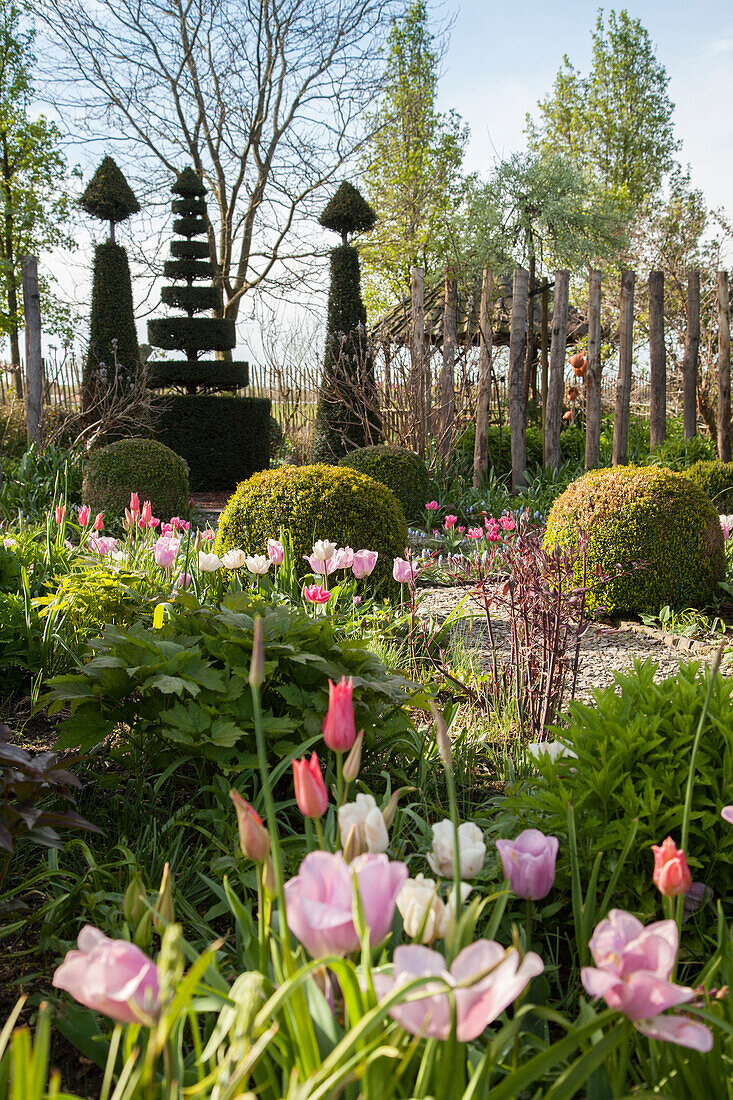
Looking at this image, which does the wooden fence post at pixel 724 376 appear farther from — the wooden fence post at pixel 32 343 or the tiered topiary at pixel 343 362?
the wooden fence post at pixel 32 343

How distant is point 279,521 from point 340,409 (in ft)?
22.7

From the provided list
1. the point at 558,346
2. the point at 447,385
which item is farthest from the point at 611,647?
the point at 447,385

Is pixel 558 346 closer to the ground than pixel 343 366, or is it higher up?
closer to the ground

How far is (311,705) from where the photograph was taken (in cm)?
222

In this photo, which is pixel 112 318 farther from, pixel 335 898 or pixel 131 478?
pixel 335 898

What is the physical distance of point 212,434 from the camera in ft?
43.0

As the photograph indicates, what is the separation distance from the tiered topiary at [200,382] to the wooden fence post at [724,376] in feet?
23.2

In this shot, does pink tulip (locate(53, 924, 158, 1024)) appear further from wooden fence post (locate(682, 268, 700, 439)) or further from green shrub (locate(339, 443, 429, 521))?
wooden fence post (locate(682, 268, 700, 439))

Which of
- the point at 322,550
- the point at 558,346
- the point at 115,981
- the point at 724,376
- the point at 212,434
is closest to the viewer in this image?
the point at 115,981

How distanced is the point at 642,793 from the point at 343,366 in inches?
390

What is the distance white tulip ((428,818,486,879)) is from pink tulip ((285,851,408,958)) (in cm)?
23

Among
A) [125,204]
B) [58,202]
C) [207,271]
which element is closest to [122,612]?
[125,204]

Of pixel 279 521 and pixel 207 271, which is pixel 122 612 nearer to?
pixel 279 521

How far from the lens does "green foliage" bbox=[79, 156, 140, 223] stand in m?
12.7
